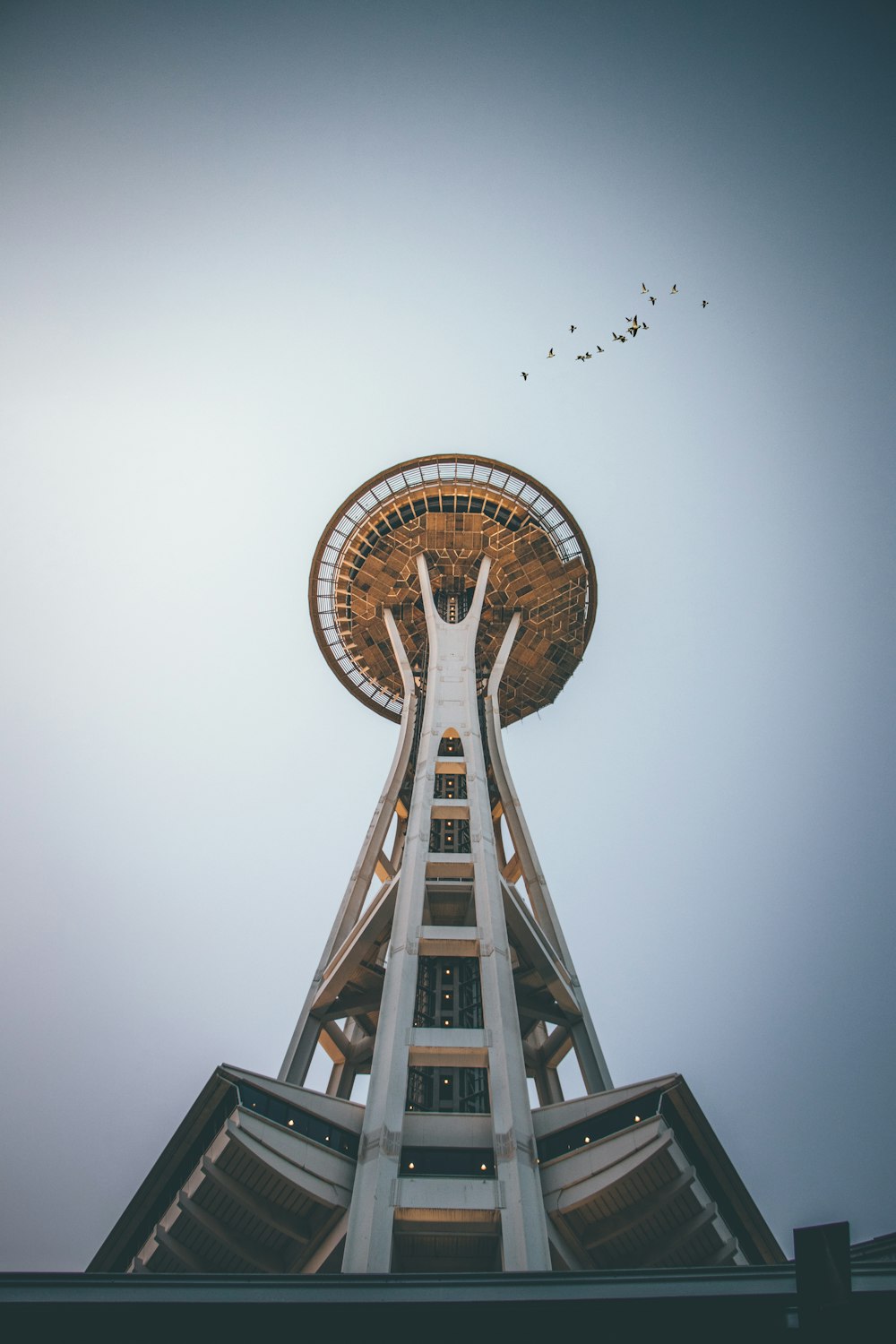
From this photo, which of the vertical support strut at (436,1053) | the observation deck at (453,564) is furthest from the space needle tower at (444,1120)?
the observation deck at (453,564)

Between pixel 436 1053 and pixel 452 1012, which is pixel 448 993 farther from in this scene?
pixel 436 1053

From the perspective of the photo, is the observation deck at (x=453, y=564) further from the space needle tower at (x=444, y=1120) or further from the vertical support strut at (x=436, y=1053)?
the vertical support strut at (x=436, y=1053)

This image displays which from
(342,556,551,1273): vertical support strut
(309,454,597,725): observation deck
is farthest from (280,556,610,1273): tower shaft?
(309,454,597,725): observation deck

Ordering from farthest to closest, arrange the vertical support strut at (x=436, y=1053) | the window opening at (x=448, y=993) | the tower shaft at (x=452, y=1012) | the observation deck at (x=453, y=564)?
A: the observation deck at (x=453, y=564)
the window opening at (x=448, y=993)
the tower shaft at (x=452, y=1012)
the vertical support strut at (x=436, y=1053)

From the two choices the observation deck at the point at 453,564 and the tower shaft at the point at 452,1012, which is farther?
the observation deck at the point at 453,564

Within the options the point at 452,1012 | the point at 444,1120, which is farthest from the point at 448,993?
the point at 444,1120
